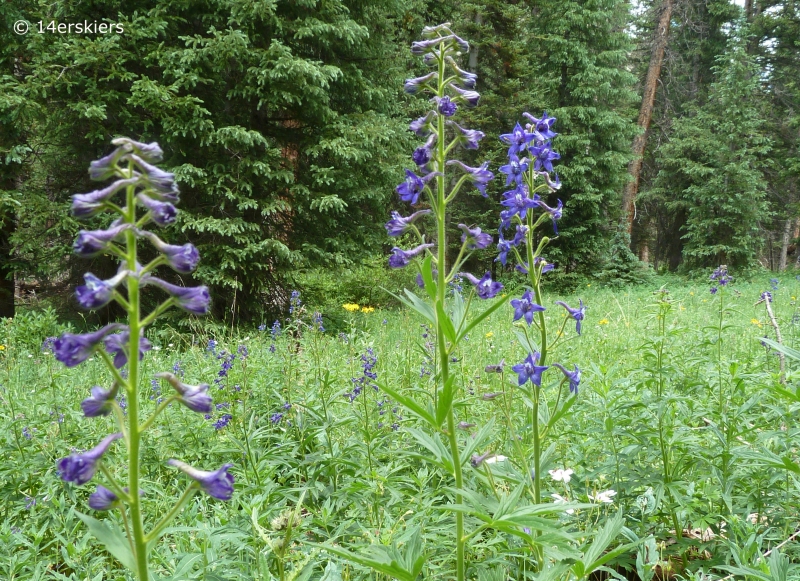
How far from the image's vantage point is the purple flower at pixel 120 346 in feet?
3.47

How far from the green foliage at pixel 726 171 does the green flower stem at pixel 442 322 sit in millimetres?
17080

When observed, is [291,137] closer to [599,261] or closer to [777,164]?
[599,261]

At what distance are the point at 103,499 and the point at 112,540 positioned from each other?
8 cm

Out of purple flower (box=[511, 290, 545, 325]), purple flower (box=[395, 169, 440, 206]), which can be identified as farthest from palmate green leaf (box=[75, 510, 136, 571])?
purple flower (box=[511, 290, 545, 325])

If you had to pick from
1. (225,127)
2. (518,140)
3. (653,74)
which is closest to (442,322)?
(518,140)

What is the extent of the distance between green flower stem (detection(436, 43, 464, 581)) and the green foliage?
1708 cm

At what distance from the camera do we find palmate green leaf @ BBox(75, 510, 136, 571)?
0.91 m

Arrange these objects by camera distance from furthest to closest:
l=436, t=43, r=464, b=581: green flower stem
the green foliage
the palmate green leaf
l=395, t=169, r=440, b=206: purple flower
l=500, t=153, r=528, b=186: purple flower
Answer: the green foliage < l=500, t=153, r=528, b=186: purple flower < l=395, t=169, r=440, b=206: purple flower < l=436, t=43, r=464, b=581: green flower stem < the palmate green leaf

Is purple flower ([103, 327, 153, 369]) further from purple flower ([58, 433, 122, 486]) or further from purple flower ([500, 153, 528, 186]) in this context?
purple flower ([500, 153, 528, 186])

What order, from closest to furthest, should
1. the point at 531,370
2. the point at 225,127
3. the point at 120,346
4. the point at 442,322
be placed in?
the point at 120,346 → the point at 442,322 → the point at 531,370 → the point at 225,127

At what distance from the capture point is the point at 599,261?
16.0m

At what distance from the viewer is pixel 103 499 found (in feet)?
3.24

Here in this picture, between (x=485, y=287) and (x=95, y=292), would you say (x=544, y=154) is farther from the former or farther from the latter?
(x=95, y=292)

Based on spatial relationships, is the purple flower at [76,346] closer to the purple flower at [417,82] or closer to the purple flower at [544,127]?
the purple flower at [417,82]
